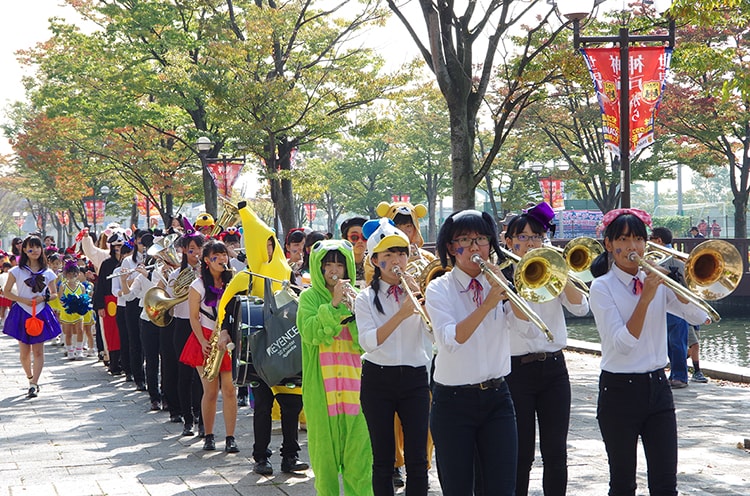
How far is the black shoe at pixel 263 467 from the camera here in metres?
7.04

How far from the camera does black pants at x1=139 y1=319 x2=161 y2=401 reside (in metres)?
10.2

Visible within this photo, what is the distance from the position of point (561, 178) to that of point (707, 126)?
21.1ft

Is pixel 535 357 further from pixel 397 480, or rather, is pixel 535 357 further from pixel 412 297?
pixel 397 480

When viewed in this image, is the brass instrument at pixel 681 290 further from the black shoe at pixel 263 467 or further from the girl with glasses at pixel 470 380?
the black shoe at pixel 263 467

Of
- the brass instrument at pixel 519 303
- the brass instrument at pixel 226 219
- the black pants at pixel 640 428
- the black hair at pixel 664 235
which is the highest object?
the brass instrument at pixel 226 219

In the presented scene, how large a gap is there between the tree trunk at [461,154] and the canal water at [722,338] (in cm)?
612

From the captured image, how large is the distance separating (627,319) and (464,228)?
3.27ft

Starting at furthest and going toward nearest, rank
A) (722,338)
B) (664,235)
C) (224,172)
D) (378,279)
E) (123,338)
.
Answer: (224,172)
(722,338)
(123,338)
(664,235)
(378,279)

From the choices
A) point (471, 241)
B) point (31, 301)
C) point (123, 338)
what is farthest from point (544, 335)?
point (123, 338)

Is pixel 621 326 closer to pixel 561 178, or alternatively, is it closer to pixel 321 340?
pixel 321 340

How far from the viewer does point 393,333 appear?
204 inches

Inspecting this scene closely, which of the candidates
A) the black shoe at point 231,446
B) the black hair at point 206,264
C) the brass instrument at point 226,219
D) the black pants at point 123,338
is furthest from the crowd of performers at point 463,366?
the black pants at point 123,338

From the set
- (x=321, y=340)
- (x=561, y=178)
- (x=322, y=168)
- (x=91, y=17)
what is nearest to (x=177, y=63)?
(x=91, y=17)

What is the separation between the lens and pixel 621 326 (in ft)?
15.2
